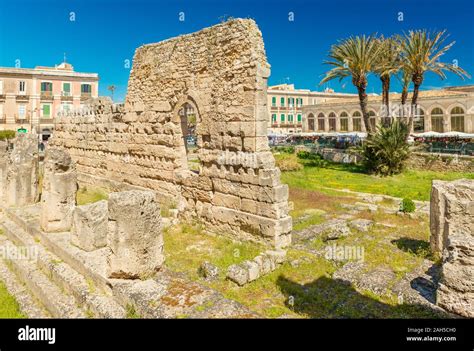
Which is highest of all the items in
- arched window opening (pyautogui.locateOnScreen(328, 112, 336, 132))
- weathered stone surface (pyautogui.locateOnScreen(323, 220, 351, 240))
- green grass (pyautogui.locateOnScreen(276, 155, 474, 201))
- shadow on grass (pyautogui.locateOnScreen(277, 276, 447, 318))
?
arched window opening (pyautogui.locateOnScreen(328, 112, 336, 132))

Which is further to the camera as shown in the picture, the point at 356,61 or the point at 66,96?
the point at 66,96

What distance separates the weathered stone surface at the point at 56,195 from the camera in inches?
301

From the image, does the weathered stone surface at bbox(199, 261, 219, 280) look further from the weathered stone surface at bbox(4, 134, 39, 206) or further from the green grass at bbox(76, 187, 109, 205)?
the green grass at bbox(76, 187, 109, 205)

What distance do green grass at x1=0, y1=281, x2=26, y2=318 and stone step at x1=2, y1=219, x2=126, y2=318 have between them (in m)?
0.63

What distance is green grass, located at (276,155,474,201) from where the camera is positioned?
14.4 m

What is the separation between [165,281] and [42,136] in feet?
126

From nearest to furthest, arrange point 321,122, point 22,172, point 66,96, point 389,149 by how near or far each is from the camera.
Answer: point 22,172 < point 389,149 < point 66,96 < point 321,122

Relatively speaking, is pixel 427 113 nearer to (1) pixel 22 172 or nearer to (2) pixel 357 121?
(2) pixel 357 121

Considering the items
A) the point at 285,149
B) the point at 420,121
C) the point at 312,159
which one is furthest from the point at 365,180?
the point at 420,121

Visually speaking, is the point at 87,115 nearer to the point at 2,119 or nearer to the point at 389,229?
the point at 389,229

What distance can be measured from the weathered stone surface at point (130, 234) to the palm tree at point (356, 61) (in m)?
17.5

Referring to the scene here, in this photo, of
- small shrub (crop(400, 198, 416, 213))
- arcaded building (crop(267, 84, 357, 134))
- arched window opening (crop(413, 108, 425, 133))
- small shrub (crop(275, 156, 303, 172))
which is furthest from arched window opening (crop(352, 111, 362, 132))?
small shrub (crop(400, 198, 416, 213))

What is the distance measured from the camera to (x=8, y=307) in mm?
5539

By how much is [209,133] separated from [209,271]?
156 inches
